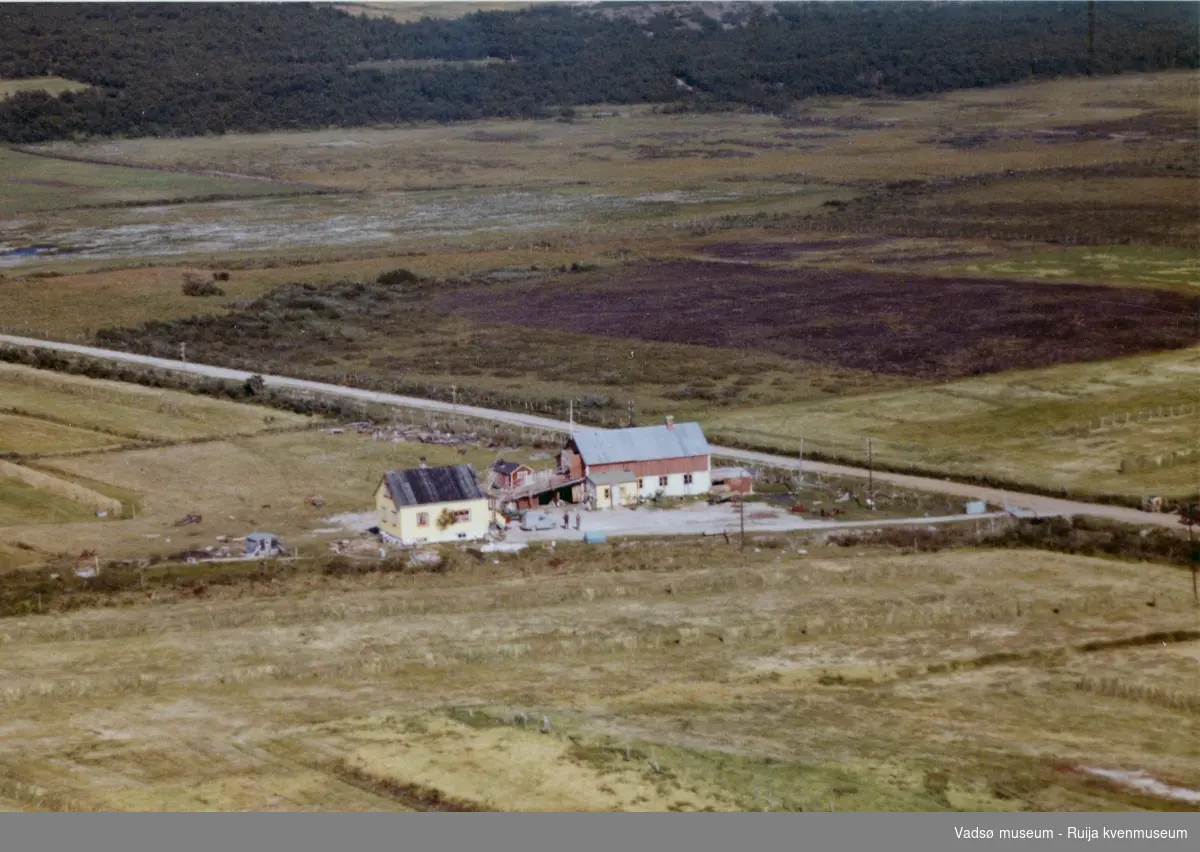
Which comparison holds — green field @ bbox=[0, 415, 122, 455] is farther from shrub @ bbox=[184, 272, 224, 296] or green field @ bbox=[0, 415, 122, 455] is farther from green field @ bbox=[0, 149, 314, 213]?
green field @ bbox=[0, 149, 314, 213]

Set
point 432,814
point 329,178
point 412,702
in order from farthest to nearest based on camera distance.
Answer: point 329,178, point 412,702, point 432,814

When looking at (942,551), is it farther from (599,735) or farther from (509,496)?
(599,735)

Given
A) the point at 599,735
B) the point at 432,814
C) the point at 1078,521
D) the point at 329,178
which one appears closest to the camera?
the point at 432,814

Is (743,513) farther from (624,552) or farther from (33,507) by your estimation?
(33,507)

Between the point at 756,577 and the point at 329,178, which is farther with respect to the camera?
the point at 329,178

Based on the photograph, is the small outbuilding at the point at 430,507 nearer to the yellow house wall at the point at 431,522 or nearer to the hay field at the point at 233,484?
the yellow house wall at the point at 431,522

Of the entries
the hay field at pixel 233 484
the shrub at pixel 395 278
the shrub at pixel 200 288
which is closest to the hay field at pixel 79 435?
the hay field at pixel 233 484

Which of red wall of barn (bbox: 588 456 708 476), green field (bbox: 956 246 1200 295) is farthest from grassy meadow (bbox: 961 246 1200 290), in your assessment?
red wall of barn (bbox: 588 456 708 476)

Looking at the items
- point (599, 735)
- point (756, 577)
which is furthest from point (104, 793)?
point (756, 577)
